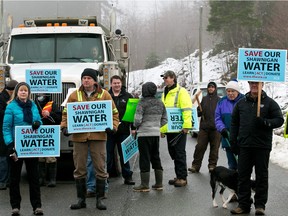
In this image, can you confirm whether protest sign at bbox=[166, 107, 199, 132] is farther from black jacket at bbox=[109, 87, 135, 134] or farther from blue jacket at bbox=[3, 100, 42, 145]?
blue jacket at bbox=[3, 100, 42, 145]

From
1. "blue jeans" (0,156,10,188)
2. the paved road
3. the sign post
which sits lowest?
the paved road

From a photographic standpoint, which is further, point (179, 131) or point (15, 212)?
point (179, 131)

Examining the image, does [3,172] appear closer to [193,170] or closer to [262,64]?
[193,170]

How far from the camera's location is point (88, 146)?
25.8ft

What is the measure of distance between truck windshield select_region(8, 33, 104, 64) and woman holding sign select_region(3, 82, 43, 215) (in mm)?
4328

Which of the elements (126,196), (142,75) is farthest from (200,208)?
(142,75)

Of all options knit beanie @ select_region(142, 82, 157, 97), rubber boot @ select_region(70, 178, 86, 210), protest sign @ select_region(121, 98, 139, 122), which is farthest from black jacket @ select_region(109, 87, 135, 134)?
rubber boot @ select_region(70, 178, 86, 210)

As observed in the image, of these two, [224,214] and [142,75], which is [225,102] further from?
[142,75]

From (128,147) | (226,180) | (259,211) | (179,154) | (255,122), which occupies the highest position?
(255,122)

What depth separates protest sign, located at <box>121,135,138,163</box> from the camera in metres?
9.60

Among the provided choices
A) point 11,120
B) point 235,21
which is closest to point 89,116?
point 11,120

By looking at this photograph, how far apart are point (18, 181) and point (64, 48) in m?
5.16

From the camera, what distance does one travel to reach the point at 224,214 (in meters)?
7.55

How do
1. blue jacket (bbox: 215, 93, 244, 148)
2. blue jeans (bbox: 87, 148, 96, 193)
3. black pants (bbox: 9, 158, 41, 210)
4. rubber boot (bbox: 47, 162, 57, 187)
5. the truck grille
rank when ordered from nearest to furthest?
1. black pants (bbox: 9, 158, 41, 210)
2. blue jeans (bbox: 87, 148, 96, 193)
3. blue jacket (bbox: 215, 93, 244, 148)
4. rubber boot (bbox: 47, 162, 57, 187)
5. the truck grille
